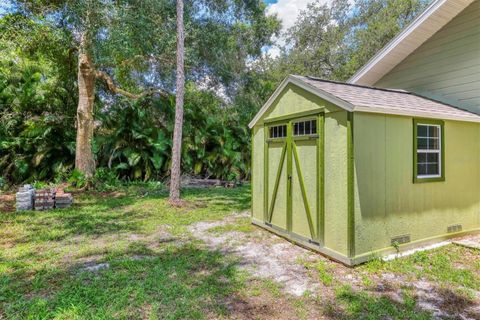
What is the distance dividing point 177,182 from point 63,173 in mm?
4965

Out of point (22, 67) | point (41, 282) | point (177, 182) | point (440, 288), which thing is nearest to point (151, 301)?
point (41, 282)

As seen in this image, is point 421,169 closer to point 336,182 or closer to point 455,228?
point 455,228

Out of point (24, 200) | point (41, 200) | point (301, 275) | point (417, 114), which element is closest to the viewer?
point (301, 275)

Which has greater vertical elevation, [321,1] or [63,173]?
[321,1]

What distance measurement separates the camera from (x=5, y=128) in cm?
963

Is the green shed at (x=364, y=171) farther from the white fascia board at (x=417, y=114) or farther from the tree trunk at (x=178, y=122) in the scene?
the tree trunk at (x=178, y=122)

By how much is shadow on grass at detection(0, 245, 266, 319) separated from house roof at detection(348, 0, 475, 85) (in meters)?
5.89

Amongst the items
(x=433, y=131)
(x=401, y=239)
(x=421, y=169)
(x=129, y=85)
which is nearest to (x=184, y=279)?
(x=401, y=239)

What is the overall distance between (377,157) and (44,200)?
24.1 feet

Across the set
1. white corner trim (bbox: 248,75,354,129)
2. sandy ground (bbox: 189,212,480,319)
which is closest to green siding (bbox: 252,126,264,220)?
white corner trim (bbox: 248,75,354,129)

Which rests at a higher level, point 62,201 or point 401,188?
point 401,188

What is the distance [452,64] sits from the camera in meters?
5.89

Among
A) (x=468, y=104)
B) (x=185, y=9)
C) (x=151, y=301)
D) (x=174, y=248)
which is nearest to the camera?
(x=151, y=301)

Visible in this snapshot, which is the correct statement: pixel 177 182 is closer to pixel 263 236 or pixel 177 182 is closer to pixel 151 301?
pixel 263 236
